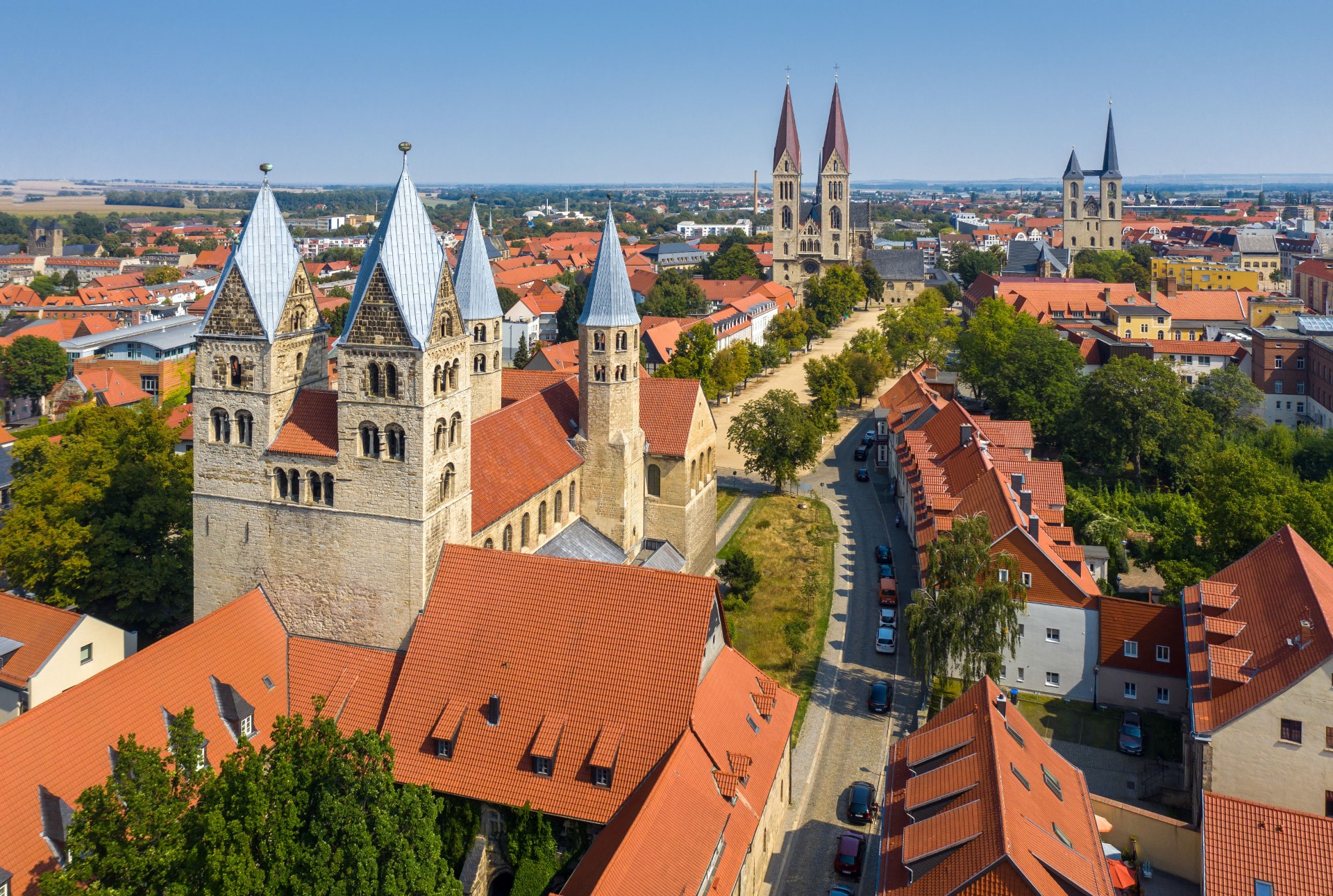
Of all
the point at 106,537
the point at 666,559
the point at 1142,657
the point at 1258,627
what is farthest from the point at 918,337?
the point at 106,537

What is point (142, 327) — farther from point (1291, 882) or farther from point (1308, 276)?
point (1308, 276)

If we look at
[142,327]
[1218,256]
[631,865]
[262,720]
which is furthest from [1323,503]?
[1218,256]

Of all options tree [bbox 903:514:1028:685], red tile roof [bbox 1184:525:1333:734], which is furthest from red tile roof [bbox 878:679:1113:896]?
red tile roof [bbox 1184:525:1333:734]

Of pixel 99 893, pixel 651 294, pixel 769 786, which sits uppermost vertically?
pixel 651 294

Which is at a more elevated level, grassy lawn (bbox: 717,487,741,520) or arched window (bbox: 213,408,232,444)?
arched window (bbox: 213,408,232,444)

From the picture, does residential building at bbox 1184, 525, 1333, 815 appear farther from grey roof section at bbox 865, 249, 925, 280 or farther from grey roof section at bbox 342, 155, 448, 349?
grey roof section at bbox 865, 249, 925, 280


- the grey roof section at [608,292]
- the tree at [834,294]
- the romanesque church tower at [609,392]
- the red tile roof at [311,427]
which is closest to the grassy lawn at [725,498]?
the romanesque church tower at [609,392]
